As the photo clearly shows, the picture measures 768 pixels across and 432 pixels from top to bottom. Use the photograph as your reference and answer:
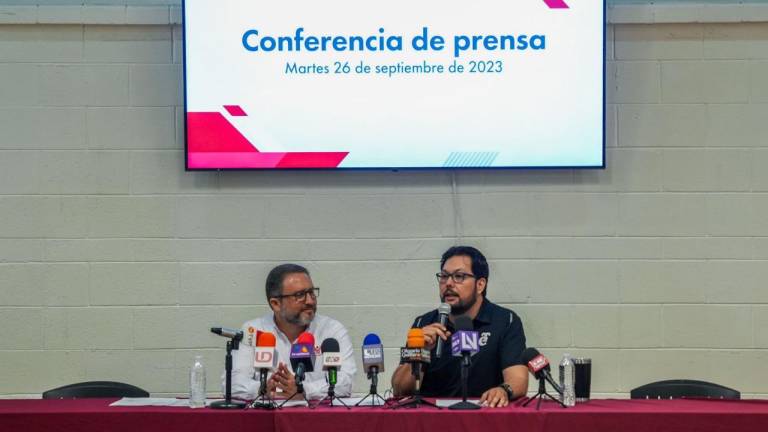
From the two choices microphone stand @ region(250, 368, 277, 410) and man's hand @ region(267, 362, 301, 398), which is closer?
microphone stand @ region(250, 368, 277, 410)

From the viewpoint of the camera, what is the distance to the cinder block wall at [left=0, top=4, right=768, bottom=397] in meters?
5.06

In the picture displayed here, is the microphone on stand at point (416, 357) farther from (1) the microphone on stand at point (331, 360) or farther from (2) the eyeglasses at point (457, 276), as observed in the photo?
(2) the eyeglasses at point (457, 276)

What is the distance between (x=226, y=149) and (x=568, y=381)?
224cm

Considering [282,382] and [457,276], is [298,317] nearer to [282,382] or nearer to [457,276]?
[282,382]

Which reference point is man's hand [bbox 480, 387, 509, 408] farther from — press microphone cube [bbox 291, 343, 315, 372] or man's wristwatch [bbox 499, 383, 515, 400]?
press microphone cube [bbox 291, 343, 315, 372]

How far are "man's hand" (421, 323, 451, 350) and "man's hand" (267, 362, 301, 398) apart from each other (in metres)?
0.55

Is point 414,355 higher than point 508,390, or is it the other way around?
point 414,355

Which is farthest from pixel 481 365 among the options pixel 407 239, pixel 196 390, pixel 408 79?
pixel 408 79

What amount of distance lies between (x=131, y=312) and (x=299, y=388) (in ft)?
5.81

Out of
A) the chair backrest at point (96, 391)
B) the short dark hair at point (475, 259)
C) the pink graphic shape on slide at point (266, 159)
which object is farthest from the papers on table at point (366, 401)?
the pink graphic shape on slide at point (266, 159)

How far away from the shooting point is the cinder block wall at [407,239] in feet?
16.6

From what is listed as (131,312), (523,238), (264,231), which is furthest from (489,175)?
(131,312)

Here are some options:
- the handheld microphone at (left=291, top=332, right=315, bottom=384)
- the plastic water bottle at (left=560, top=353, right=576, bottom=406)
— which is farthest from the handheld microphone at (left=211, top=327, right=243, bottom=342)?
the plastic water bottle at (left=560, top=353, right=576, bottom=406)

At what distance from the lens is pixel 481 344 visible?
428 centimetres
